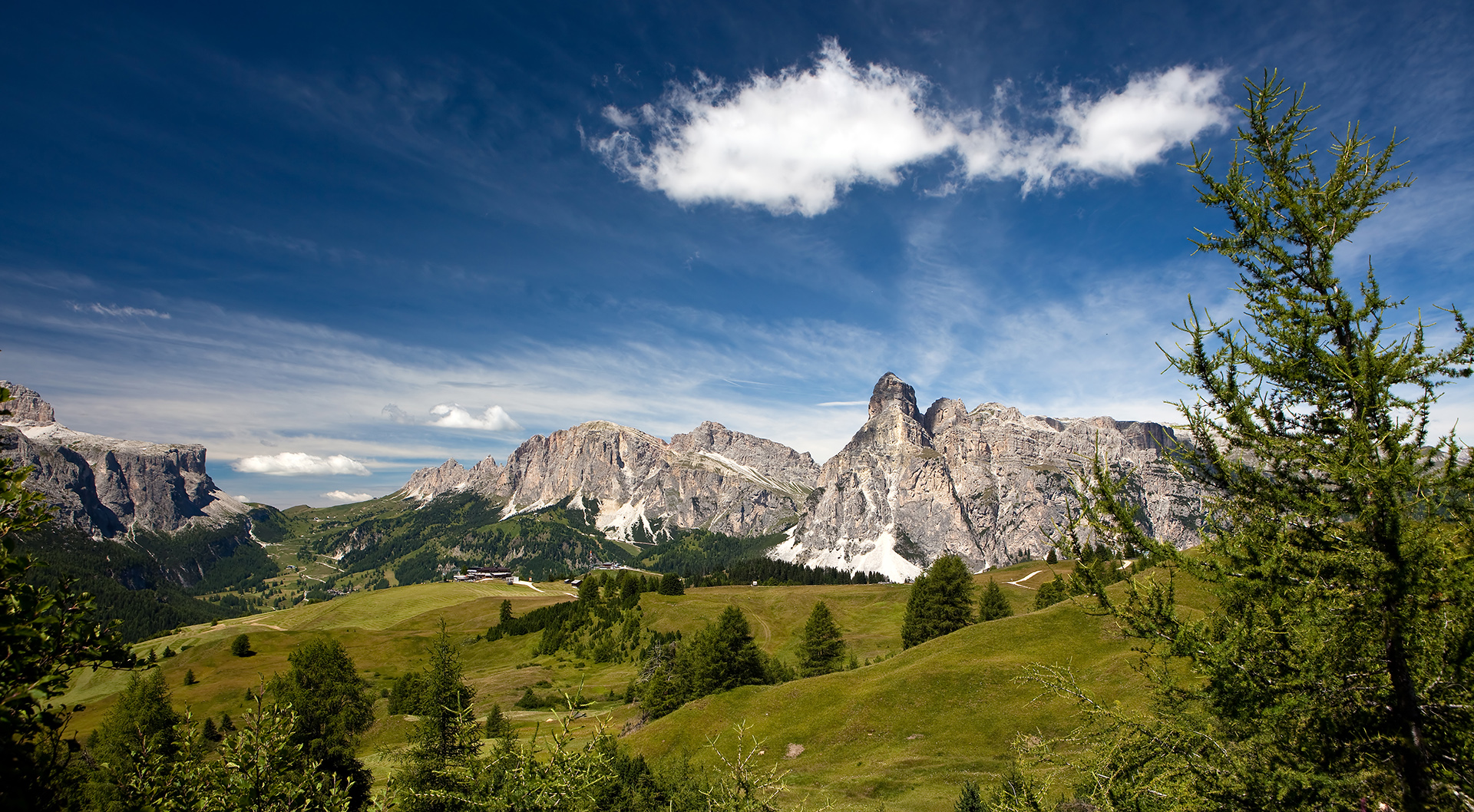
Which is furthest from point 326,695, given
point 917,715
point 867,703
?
point 917,715

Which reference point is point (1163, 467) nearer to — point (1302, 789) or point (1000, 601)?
point (1302, 789)

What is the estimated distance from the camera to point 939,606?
7512 cm

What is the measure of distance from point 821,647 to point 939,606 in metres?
15.7

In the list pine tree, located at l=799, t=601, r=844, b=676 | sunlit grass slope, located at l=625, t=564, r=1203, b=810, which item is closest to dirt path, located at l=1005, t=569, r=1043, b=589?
pine tree, located at l=799, t=601, r=844, b=676

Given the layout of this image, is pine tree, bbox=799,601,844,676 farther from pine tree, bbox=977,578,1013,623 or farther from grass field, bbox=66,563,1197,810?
pine tree, bbox=977,578,1013,623

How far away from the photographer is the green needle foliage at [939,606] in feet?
243

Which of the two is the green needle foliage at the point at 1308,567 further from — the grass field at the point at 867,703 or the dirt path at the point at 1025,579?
the dirt path at the point at 1025,579

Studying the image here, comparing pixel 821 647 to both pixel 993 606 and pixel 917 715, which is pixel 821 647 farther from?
pixel 917 715

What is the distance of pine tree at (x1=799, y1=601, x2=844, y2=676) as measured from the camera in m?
72.0

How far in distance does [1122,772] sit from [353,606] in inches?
8730

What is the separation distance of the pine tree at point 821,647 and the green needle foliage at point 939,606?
9.30 meters

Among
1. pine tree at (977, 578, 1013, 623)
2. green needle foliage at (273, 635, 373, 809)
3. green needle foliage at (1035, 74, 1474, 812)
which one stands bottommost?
green needle foliage at (273, 635, 373, 809)

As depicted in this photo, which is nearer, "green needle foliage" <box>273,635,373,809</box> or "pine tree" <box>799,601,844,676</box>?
"green needle foliage" <box>273,635,373,809</box>

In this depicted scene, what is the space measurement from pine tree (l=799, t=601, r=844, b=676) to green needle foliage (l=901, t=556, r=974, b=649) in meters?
9.30
